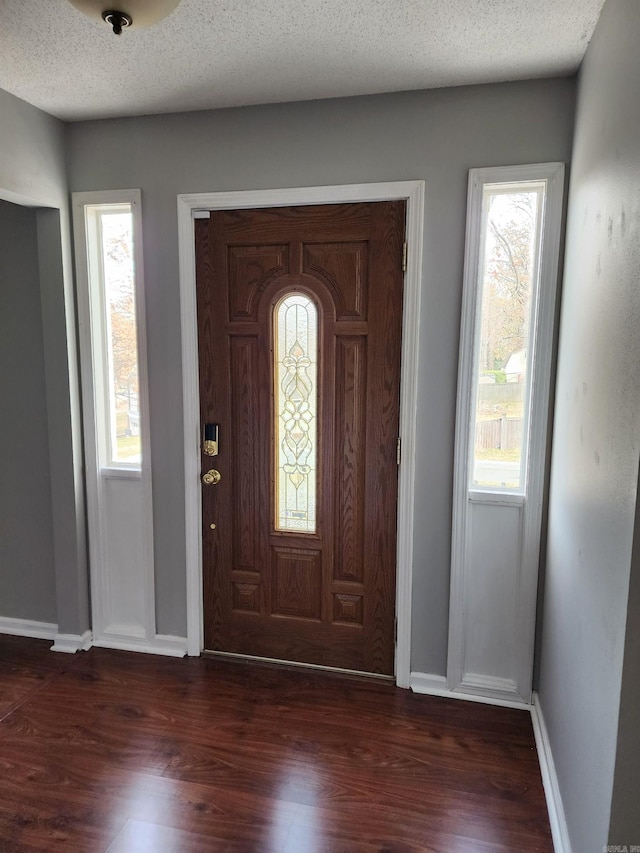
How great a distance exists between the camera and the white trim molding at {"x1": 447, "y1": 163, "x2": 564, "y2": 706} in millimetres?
2061

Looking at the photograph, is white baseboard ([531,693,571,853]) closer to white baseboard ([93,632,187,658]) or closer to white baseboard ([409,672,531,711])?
white baseboard ([409,672,531,711])

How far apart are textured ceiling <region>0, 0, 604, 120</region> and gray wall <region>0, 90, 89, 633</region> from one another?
0.53 feet

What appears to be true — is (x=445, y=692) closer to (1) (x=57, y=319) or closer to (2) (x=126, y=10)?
(1) (x=57, y=319)

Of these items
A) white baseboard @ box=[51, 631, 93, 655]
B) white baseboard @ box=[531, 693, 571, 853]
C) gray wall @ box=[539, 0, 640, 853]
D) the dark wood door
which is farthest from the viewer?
white baseboard @ box=[51, 631, 93, 655]

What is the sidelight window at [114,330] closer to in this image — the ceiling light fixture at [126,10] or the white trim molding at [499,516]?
the ceiling light fixture at [126,10]

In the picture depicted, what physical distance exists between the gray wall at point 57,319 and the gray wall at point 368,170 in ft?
0.50

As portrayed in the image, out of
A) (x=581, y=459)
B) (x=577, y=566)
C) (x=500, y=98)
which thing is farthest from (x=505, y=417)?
(x=500, y=98)

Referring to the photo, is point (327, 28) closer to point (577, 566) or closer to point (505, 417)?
point (505, 417)

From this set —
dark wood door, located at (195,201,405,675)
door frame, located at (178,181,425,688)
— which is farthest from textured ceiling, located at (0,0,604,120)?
dark wood door, located at (195,201,405,675)

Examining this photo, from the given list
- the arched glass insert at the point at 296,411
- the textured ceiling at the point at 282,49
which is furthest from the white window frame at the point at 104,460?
the arched glass insert at the point at 296,411

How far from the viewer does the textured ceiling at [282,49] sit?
1606 mm

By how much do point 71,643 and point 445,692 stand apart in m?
1.84

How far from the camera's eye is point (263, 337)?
239cm

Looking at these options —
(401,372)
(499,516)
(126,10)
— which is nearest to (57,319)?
(126,10)
